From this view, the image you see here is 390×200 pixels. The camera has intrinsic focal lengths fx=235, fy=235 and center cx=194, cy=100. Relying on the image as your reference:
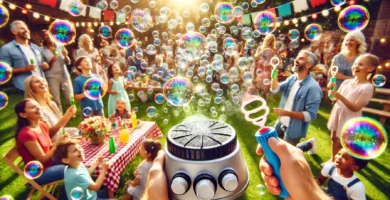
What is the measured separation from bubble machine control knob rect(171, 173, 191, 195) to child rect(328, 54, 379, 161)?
9.03 ft

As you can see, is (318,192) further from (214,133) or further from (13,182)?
(13,182)

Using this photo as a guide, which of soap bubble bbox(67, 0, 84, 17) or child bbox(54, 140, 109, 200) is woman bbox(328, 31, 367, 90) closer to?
child bbox(54, 140, 109, 200)

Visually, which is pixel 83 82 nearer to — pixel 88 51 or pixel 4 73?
pixel 4 73

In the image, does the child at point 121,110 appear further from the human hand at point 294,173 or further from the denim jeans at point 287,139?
the human hand at point 294,173

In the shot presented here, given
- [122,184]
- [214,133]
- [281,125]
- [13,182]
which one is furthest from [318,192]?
[13,182]

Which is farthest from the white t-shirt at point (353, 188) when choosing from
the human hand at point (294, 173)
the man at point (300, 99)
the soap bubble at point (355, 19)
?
the soap bubble at point (355, 19)

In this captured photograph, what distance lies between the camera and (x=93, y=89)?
4086mm

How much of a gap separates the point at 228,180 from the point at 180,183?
0.68ft

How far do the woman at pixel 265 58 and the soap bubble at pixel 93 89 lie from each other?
3.72 m

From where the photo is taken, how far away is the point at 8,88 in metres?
9.24

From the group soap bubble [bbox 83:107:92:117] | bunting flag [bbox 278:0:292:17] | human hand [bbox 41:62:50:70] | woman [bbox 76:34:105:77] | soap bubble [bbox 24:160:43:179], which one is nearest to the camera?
soap bubble [bbox 24:160:43:179]

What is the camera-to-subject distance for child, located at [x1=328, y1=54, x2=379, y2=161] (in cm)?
293

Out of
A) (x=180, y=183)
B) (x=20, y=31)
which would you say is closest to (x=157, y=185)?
(x=180, y=183)

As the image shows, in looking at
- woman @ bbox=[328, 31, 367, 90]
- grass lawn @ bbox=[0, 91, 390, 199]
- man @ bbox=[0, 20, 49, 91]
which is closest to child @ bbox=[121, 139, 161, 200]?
grass lawn @ bbox=[0, 91, 390, 199]
